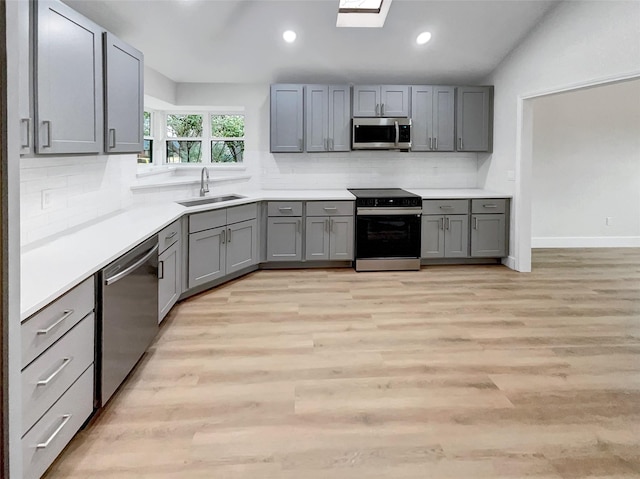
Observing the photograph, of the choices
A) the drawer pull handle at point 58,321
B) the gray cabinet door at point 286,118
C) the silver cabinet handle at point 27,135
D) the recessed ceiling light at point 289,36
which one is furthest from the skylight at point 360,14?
the drawer pull handle at point 58,321

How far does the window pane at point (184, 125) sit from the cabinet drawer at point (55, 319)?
170 inches

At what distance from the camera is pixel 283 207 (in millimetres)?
5730

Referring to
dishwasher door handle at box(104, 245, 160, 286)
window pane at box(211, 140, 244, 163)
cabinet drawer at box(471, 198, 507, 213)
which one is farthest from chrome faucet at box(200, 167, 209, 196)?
cabinet drawer at box(471, 198, 507, 213)

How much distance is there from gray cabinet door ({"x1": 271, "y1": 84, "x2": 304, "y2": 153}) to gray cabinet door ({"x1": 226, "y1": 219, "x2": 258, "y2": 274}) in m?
1.12

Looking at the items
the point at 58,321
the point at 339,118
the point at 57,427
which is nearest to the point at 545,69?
the point at 339,118

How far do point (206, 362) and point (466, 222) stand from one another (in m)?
3.84

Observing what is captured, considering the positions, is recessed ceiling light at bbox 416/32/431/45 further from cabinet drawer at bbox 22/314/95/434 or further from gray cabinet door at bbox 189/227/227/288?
cabinet drawer at bbox 22/314/95/434

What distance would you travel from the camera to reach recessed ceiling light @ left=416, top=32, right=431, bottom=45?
5445 mm

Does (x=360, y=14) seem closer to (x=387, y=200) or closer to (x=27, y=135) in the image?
(x=387, y=200)

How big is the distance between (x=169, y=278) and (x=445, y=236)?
3.37 m

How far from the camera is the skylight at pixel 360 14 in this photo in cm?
526

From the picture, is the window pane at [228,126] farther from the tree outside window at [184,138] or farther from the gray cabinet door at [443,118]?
the gray cabinet door at [443,118]

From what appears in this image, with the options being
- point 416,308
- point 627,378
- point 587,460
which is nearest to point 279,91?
point 416,308

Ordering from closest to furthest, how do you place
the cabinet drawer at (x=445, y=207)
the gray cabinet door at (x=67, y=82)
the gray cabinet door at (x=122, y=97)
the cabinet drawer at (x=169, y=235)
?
the gray cabinet door at (x=67, y=82) < the gray cabinet door at (x=122, y=97) < the cabinet drawer at (x=169, y=235) < the cabinet drawer at (x=445, y=207)
